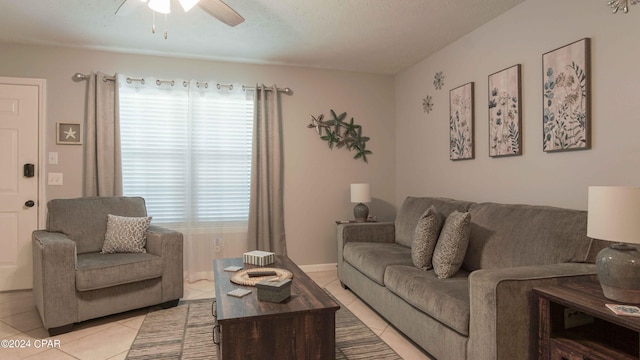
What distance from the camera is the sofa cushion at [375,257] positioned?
2.83 meters

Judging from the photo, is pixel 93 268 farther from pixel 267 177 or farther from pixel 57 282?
pixel 267 177

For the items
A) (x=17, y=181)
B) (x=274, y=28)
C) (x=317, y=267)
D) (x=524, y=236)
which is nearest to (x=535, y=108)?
(x=524, y=236)

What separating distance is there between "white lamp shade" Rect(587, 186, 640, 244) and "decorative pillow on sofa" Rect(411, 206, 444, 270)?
3.74 feet

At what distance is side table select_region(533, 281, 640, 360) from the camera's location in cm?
151

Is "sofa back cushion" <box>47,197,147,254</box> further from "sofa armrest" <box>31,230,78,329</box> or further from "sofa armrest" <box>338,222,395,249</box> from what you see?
"sofa armrest" <box>338,222,395,249</box>

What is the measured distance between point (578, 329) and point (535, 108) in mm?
1567

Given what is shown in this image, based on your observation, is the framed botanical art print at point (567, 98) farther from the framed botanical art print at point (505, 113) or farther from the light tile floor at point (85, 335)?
the light tile floor at point (85, 335)

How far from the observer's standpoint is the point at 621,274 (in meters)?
1.49

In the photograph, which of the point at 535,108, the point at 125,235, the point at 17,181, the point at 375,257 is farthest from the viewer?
the point at 17,181

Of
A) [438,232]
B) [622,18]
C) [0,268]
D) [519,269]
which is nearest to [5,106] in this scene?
[0,268]

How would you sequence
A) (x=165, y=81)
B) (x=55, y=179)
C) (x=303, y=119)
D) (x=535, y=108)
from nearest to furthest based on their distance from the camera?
(x=535, y=108) → (x=55, y=179) → (x=165, y=81) → (x=303, y=119)

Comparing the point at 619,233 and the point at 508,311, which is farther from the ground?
the point at 619,233

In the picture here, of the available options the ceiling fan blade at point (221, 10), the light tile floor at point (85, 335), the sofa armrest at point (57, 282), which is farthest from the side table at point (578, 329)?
the sofa armrest at point (57, 282)

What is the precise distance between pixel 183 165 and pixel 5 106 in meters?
1.70
